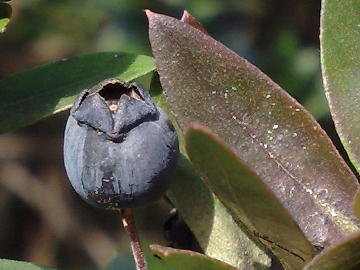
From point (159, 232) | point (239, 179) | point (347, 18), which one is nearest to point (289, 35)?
point (159, 232)

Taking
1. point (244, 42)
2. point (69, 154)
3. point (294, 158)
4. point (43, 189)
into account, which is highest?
point (294, 158)

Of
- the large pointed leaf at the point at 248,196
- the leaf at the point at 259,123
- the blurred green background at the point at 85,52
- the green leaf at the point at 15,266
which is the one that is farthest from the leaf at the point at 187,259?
the blurred green background at the point at 85,52

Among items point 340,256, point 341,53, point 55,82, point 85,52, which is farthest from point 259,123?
point 85,52

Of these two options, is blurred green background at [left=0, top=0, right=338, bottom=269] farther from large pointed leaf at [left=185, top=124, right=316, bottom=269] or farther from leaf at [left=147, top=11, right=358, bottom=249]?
large pointed leaf at [left=185, top=124, right=316, bottom=269]

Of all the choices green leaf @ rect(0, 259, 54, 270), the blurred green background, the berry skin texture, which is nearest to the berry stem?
the berry skin texture

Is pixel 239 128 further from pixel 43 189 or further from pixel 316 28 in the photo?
pixel 43 189

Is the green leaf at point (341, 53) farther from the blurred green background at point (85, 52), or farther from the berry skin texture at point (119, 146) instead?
the blurred green background at point (85, 52)
